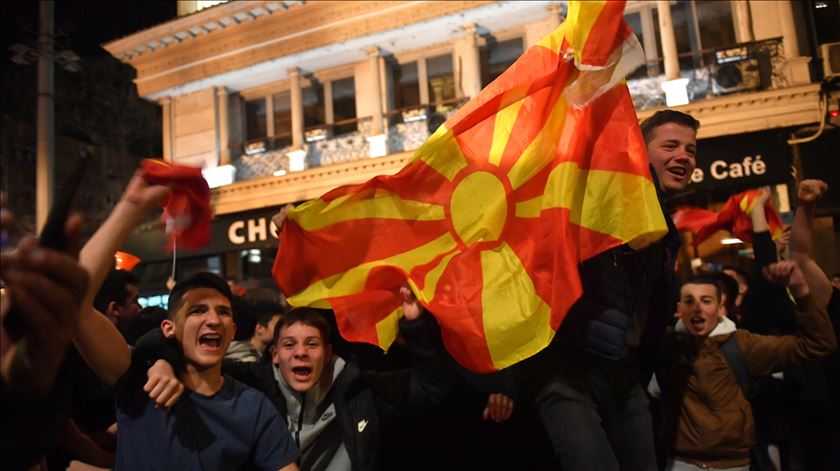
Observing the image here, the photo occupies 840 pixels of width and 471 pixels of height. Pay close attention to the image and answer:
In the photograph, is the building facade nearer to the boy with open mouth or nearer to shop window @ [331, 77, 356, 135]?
shop window @ [331, 77, 356, 135]

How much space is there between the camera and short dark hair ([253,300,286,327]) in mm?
6078

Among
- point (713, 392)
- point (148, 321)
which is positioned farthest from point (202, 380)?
point (713, 392)

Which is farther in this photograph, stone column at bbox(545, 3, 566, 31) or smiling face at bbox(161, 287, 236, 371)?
stone column at bbox(545, 3, 566, 31)

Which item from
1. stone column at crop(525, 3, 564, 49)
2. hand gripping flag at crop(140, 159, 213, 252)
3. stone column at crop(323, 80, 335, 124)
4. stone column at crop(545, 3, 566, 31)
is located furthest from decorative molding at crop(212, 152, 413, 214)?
hand gripping flag at crop(140, 159, 213, 252)

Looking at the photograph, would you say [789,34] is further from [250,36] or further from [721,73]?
[250,36]

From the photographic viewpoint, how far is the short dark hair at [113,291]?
16.5 ft

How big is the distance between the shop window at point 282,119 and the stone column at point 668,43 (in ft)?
28.8

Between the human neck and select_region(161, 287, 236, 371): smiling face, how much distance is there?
0.07 feet

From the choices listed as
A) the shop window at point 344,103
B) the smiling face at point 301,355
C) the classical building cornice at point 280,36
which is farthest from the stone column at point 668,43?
the smiling face at point 301,355

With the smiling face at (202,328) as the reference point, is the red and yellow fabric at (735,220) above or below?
above

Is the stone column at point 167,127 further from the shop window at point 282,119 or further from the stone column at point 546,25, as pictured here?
the stone column at point 546,25

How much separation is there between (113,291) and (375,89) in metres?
10.9

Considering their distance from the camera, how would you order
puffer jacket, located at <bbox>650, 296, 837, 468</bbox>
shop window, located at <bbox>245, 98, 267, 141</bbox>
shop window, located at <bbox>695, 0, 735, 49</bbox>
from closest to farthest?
puffer jacket, located at <bbox>650, 296, 837, 468</bbox> → shop window, located at <bbox>695, 0, 735, 49</bbox> → shop window, located at <bbox>245, 98, 267, 141</bbox>

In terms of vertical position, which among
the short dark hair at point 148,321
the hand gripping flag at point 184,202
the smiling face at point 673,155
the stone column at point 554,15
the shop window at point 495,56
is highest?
the stone column at point 554,15
